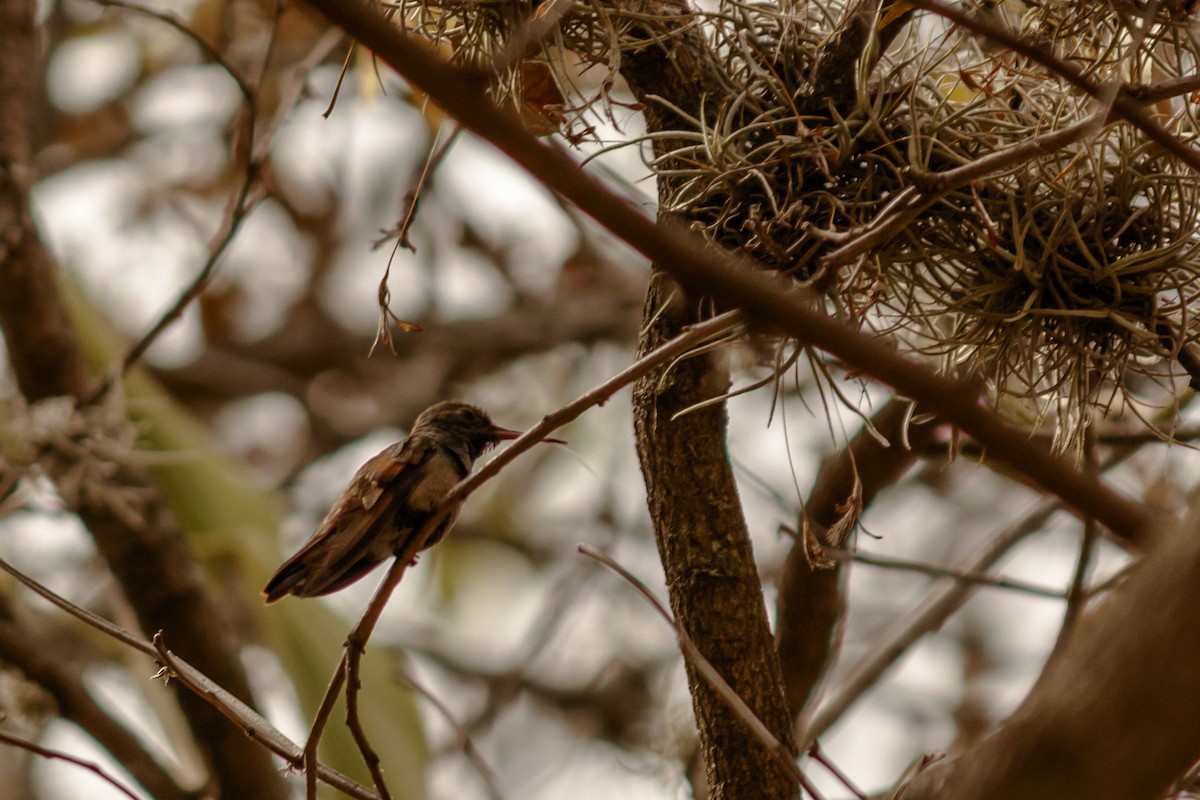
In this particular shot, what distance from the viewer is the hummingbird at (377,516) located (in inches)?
80.5

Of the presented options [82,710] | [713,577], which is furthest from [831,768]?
[82,710]

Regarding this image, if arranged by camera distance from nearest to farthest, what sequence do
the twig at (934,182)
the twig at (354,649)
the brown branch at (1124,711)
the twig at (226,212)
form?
the brown branch at (1124,711)
the twig at (934,182)
the twig at (354,649)
the twig at (226,212)

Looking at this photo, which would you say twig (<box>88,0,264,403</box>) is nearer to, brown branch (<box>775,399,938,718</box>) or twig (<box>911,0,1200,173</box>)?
brown branch (<box>775,399,938,718</box>)

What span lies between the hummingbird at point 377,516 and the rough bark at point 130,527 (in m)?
1.05

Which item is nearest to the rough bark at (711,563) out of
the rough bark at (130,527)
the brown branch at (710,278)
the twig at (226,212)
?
the brown branch at (710,278)

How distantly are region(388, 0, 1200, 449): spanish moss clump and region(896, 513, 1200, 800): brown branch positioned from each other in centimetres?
99

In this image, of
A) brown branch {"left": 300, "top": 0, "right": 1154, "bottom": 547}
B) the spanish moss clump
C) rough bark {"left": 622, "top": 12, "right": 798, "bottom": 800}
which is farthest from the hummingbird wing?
brown branch {"left": 300, "top": 0, "right": 1154, "bottom": 547}

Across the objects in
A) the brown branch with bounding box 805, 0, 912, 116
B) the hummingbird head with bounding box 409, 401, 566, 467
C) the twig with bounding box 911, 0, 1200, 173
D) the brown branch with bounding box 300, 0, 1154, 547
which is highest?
the hummingbird head with bounding box 409, 401, 566, 467

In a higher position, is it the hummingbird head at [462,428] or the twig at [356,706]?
the hummingbird head at [462,428]

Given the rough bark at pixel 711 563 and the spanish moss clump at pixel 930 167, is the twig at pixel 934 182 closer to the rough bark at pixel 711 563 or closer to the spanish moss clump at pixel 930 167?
the spanish moss clump at pixel 930 167

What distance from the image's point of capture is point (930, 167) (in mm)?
1820

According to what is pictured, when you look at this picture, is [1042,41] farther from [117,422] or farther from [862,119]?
[117,422]

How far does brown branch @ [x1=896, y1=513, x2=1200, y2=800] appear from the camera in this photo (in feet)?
2.13

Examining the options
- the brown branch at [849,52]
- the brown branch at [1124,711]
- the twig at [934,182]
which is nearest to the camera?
the brown branch at [1124,711]
